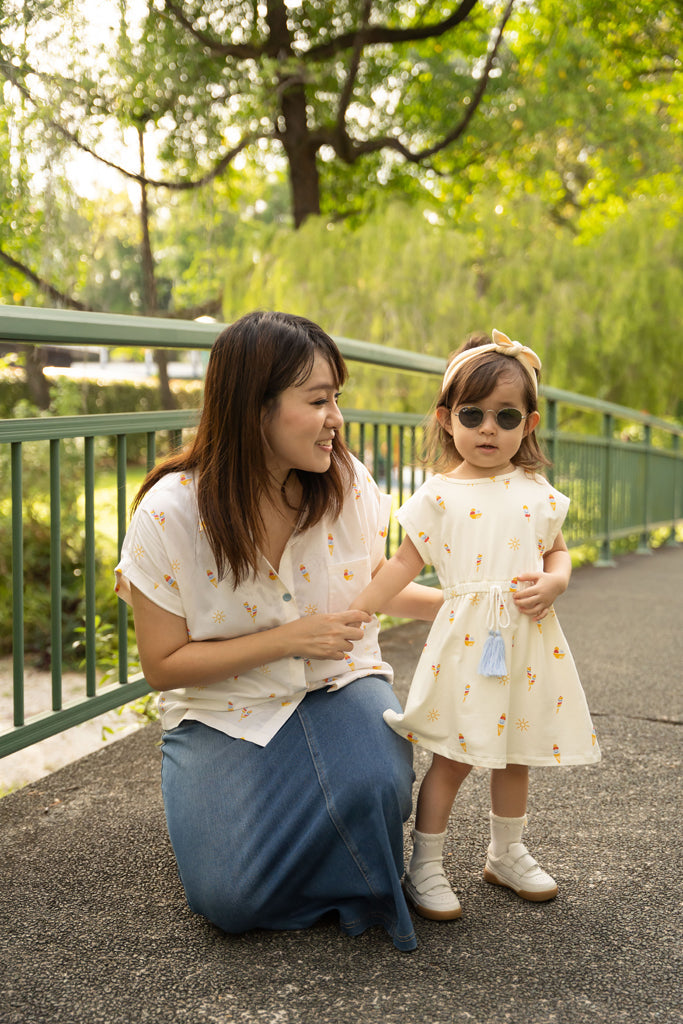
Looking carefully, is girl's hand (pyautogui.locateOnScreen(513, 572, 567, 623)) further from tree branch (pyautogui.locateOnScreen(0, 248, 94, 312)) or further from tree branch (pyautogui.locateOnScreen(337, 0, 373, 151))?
tree branch (pyautogui.locateOnScreen(337, 0, 373, 151))

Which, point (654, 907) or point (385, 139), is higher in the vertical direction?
point (385, 139)

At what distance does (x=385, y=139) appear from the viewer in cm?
1216

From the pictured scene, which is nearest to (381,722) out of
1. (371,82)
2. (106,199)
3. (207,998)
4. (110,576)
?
(207,998)

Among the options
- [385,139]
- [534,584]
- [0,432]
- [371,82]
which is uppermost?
[371,82]

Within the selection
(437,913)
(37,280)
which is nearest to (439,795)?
(437,913)

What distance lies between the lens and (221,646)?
1971mm

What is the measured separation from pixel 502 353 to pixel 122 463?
3.96ft

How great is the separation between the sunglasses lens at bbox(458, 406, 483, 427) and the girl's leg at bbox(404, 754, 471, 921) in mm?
→ 696

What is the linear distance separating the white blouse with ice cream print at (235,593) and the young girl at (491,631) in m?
0.12

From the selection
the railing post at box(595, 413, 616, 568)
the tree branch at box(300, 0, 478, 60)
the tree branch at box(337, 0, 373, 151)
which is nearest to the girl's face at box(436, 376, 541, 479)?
the railing post at box(595, 413, 616, 568)

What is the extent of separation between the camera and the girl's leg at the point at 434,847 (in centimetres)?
192

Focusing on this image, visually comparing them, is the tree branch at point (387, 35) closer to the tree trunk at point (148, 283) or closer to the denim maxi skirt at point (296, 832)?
the tree trunk at point (148, 283)

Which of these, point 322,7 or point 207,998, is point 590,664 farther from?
point 322,7

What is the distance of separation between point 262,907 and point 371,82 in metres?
13.1
